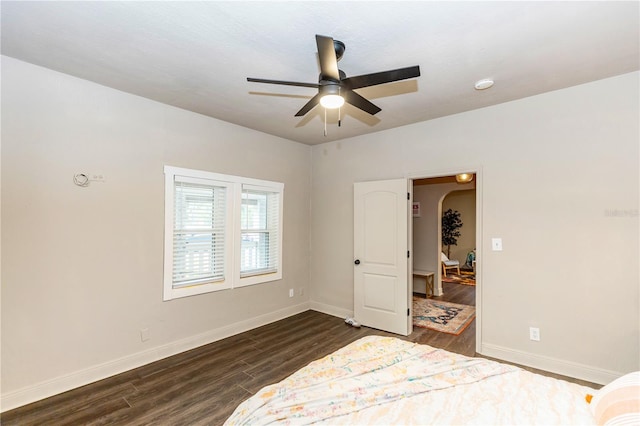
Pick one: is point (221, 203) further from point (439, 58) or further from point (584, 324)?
point (584, 324)

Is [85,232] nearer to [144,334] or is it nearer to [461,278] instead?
[144,334]

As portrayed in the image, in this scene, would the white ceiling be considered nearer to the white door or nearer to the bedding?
the white door

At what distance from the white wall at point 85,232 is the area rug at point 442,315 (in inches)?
118

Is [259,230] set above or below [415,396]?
above

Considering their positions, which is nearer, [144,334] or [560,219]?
[560,219]

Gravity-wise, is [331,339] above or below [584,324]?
below

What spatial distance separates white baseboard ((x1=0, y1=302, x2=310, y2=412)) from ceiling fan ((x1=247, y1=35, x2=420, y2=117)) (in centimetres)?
302

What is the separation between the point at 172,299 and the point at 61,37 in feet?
8.52

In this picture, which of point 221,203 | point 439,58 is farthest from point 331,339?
point 439,58

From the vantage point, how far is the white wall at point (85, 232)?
246 cm

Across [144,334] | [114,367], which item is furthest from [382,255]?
[114,367]

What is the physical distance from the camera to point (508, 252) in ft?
10.8

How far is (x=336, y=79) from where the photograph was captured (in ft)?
6.62

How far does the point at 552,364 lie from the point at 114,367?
4.40 meters
